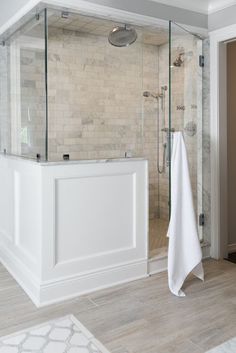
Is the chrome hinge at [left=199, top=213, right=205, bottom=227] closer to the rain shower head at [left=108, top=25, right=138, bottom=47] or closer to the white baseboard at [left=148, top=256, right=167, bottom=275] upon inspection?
the white baseboard at [left=148, top=256, right=167, bottom=275]

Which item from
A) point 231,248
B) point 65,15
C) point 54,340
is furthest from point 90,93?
point 54,340

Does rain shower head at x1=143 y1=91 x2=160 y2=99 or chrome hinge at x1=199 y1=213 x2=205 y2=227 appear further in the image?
rain shower head at x1=143 y1=91 x2=160 y2=99

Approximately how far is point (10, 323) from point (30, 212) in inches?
31.9

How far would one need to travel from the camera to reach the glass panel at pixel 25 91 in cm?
271

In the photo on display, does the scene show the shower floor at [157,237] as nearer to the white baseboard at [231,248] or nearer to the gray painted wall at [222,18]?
the white baseboard at [231,248]

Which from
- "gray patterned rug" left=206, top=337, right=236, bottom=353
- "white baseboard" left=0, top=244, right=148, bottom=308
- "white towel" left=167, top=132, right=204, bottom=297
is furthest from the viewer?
"white towel" left=167, top=132, right=204, bottom=297

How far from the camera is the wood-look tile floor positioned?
2.00 metres

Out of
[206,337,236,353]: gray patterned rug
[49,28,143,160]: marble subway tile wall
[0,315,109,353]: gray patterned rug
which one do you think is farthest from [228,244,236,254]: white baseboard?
[0,315,109,353]: gray patterned rug

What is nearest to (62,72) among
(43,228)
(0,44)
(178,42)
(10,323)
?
(0,44)

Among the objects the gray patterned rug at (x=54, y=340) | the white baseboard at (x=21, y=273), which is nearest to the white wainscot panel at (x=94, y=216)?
the white baseboard at (x=21, y=273)

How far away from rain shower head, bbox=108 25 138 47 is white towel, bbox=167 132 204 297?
44.3 inches

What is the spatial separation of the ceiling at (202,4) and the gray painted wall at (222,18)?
4 centimetres

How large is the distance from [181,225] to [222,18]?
195 centimetres

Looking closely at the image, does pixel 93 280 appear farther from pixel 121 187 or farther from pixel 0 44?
pixel 0 44
